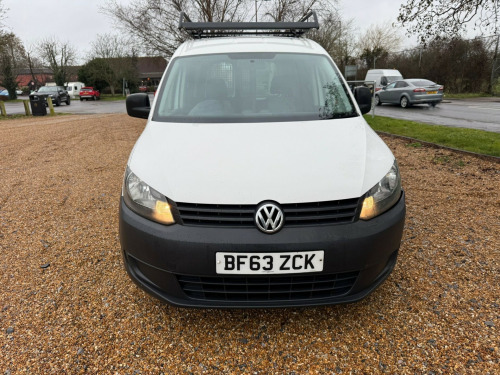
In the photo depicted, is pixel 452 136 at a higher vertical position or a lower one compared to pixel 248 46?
lower

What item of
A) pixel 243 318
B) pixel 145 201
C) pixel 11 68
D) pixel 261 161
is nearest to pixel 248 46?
pixel 261 161

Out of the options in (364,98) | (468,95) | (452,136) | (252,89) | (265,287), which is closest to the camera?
(265,287)

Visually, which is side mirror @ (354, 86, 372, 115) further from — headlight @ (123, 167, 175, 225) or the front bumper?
headlight @ (123, 167, 175, 225)

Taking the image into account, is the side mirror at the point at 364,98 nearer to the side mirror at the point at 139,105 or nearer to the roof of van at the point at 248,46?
the roof of van at the point at 248,46

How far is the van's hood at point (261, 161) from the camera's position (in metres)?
1.94

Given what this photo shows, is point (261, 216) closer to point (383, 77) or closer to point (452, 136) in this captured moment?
point (452, 136)

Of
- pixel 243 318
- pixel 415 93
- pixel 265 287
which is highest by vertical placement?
pixel 415 93

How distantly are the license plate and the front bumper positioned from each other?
0.03 metres

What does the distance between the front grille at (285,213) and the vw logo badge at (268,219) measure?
0.04 m

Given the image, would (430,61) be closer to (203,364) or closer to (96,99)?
(203,364)

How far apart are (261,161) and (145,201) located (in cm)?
70

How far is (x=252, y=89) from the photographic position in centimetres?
301

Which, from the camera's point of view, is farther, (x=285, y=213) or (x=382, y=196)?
(x=382, y=196)

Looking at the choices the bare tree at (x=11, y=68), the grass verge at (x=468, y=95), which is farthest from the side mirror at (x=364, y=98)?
the bare tree at (x=11, y=68)
